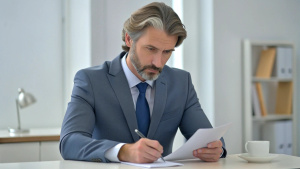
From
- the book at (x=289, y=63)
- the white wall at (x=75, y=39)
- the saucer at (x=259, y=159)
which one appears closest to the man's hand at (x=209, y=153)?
the saucer at (x=259, y=159)

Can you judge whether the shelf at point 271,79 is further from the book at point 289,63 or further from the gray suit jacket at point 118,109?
the gray suit jacket at point 118,109

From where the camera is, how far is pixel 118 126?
235 cm

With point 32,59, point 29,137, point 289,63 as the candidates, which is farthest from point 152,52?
point 289,63

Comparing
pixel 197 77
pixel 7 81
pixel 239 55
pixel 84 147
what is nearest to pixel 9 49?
pixel 7 81

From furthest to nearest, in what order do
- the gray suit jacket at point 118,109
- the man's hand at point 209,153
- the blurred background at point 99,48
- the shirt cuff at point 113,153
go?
1. the blurred background at point 99,48
2. the gray suit jacket at point 118,109
3. the man's hand at point 209,153
4. the shirt cuff at point 113,153

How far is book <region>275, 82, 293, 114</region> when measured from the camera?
5.04 meters

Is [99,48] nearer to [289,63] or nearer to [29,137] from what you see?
[29,137]

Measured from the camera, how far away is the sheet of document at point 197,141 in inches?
76.5

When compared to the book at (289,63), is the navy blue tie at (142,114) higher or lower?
lower

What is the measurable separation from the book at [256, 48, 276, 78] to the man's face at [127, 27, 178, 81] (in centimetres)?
273

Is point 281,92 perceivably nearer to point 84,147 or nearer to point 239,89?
point 239,89

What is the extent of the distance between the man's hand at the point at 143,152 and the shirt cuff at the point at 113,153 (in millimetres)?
28

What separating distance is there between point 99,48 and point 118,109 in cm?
200

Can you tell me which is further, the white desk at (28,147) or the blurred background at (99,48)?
the blurred background at (99,48)
